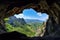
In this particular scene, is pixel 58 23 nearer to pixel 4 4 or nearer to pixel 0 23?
pixel 4 4

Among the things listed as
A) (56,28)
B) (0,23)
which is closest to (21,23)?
(0,23)

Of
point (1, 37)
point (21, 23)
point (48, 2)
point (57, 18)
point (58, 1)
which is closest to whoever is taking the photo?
point (1, 37)

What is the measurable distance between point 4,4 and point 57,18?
6.74 meters

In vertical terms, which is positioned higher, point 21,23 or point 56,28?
point 56,28

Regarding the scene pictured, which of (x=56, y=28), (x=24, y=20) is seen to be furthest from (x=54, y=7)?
(x=24, y=20)

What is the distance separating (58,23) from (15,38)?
278 inches

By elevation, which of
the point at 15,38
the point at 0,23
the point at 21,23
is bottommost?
the point at 21,23

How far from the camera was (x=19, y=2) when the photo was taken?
62.2 ft

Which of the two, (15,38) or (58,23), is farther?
(58,23)

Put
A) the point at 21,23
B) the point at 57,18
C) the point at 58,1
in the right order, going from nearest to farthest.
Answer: the point at 58,1 → the point at 57,18 → the point at 21,23

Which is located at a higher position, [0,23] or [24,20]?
[0,23]

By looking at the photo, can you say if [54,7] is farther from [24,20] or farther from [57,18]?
[24,20]

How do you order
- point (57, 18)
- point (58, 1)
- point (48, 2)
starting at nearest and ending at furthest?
point (58, 1) → point (48, 2) → point (57, 18)

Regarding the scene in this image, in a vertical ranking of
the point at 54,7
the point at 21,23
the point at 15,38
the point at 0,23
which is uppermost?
the point at 54,7
